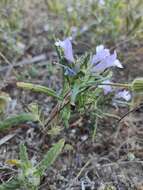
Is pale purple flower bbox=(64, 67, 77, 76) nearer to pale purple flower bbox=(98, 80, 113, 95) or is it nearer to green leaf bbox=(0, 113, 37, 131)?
pale purple flower bbox=(98, 80, 113, 95)

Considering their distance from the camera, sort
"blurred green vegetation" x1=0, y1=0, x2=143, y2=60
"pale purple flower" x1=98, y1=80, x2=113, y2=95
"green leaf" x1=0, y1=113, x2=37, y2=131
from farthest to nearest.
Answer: "blurred green vegetation" x1=0, y1=0, x2=143, y2=60 < "green leaf" x1=0, y1=113, x2=37, y2=131 < "pale purple flower" x1=98, y1=80, x2=113, y2=95

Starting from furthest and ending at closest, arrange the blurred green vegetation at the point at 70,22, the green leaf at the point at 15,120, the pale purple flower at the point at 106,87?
the blurred green vegetation at the point at 70,22 → the green leaf at the point at 15,120 → the pale purple flower at the point at 106,87

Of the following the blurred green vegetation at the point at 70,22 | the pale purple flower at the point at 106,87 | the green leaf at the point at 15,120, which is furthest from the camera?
the blurred green vegetation at the point at 70,22

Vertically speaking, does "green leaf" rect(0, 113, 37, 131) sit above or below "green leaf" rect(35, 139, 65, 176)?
above

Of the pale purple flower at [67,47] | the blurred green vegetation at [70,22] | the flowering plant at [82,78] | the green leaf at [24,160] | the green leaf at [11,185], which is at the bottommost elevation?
the green leaf at [11,185]

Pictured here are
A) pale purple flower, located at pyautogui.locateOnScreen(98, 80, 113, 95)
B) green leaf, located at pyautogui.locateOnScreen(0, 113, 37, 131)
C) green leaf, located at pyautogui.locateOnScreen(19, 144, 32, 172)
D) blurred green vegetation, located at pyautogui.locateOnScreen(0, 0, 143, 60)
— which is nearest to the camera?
green leaf, located at pyautogui.locateOnScreen(19, 144, 32, 172)

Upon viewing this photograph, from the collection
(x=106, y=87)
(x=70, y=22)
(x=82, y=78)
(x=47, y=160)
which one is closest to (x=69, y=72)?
(x=82, y=78)

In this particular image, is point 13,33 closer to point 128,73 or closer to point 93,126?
point 128,73

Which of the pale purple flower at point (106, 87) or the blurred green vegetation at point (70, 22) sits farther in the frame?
the blurred green vegetation at point (70, 22)

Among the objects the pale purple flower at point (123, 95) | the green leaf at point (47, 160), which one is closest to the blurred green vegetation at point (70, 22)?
the pale purple flower at point (123, 95)

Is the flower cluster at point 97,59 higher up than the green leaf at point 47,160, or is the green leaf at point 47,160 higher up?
the flower cluster at point 97,59

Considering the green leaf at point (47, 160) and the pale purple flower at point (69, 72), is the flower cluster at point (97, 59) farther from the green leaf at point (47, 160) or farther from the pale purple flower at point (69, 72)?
the green leaf at point (47, 160)

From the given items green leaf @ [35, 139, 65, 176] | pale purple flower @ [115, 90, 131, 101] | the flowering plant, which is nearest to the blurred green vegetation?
pale purple flower @ [115, 90, 131, 101]
